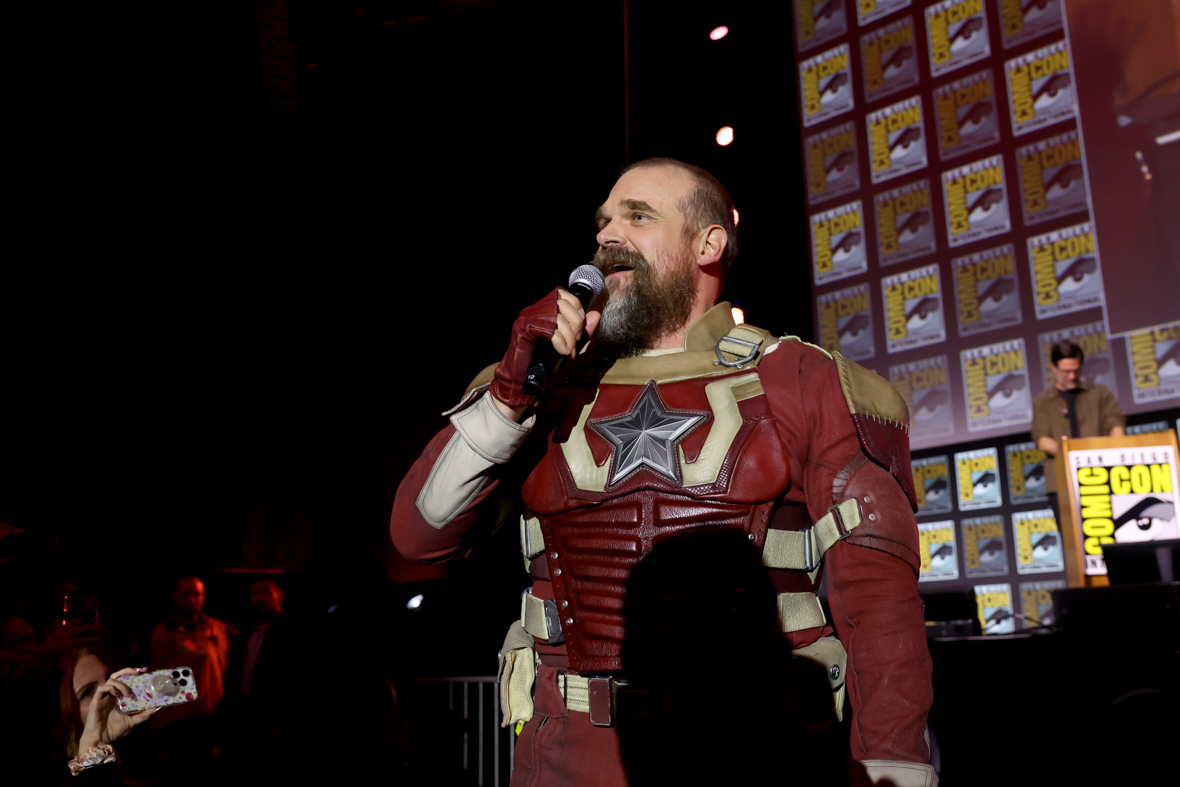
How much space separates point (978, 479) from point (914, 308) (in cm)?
151

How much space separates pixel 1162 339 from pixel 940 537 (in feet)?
7.33

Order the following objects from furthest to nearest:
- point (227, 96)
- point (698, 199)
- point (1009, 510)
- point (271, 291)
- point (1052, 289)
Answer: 1. point (271, 291)
2. point (1009, 510)
3. point (1052, 289)
4. point (227, 96)
5. point (698, 199)

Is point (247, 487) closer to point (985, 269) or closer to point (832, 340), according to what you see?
point (832, 340)

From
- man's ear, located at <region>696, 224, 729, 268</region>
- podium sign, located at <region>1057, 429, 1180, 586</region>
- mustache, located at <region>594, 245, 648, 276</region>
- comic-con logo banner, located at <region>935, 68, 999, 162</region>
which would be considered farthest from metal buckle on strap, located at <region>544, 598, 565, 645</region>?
comic-con logo banner, located at <region>935, 68, 999, 162</region>

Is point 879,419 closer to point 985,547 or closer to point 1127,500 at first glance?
point 1127,500

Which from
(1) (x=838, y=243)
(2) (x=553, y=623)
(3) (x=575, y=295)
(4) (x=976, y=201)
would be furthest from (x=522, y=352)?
(1) (x=838, y=243)

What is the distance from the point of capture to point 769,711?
1.67 metres

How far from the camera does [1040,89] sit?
690cm

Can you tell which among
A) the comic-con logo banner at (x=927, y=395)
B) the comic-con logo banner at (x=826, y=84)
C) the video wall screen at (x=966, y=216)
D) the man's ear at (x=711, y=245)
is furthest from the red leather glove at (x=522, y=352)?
the comic-con logo banner at (x=826, y=84)

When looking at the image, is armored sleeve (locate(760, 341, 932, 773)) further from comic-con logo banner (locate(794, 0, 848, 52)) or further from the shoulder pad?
comic-con logo banner (locate(794, 0, 848, 52))

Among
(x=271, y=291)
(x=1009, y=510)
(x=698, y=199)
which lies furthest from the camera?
(x=271, y=291)

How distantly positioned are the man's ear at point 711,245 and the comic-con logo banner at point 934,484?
19.4 feet

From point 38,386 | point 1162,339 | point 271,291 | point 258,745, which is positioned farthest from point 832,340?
point 38,386

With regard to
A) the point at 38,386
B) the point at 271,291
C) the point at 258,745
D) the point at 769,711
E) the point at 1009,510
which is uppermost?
the point at 271,291
